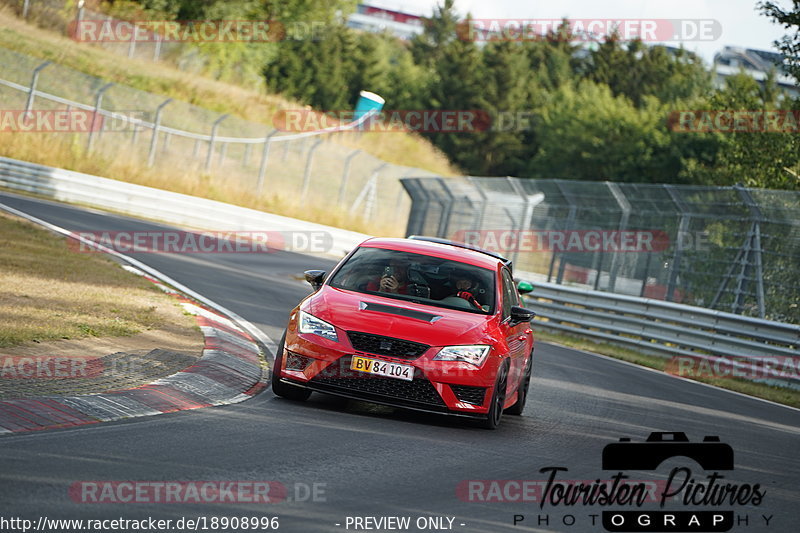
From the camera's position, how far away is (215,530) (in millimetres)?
5176

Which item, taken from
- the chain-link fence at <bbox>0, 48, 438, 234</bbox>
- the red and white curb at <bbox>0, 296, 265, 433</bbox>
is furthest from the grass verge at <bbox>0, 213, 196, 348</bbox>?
the chain-link fence at <bbox>0, 48, 438, 234</bbox>

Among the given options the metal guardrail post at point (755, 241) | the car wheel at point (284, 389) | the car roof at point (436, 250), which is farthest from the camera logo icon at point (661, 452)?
the metal guardrail post at point (755, 241)

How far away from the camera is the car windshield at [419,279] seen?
983 cm

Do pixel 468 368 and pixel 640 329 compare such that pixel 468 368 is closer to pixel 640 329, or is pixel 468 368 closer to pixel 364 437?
pixel 364 437

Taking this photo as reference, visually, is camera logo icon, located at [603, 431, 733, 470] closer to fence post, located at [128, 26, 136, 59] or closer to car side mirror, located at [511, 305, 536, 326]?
car side mirror, located at [511, 305, 536, 326]

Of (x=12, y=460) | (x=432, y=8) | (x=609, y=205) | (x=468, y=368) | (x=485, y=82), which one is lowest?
(x=12, y=460)

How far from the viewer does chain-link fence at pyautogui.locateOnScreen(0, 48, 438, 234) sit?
3866 cm

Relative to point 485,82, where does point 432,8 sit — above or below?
above

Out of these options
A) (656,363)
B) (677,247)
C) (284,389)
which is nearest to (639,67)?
(677,247)

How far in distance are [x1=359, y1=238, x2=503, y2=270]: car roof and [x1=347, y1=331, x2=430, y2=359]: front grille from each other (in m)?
1.77

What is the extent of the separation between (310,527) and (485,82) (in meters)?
81.8

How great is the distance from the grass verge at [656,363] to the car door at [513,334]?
6.20m

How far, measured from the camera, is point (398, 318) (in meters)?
8.95

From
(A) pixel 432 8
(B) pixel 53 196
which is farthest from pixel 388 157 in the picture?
(A) pixel 432 8
